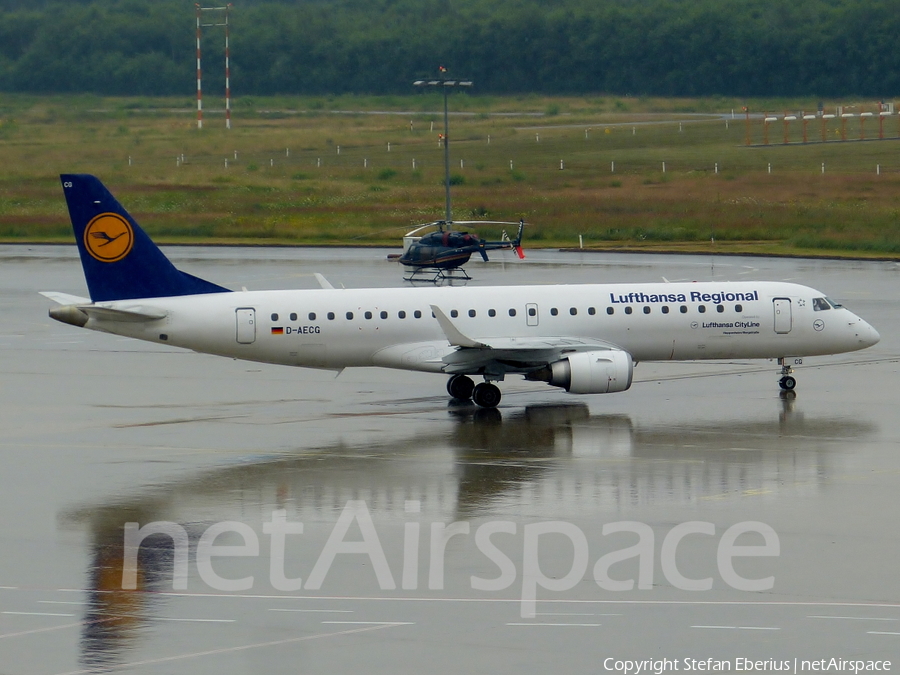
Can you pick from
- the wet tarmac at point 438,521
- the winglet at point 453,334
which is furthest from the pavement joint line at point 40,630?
the winglet at point 453,334

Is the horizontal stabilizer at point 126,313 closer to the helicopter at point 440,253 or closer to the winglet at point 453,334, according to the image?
the winglet at point 453,334

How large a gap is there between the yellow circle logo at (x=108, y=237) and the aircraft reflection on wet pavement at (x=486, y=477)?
947 cm

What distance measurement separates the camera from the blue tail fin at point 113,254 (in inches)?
1601

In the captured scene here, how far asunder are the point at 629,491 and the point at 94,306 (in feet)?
55.8

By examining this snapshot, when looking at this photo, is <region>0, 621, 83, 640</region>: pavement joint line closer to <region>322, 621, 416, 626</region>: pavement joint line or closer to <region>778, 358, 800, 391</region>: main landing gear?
<region>322, 621, 416, 626</region>: pavement joint line

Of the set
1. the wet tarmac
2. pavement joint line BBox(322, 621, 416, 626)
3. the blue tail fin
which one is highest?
the blue tail fin

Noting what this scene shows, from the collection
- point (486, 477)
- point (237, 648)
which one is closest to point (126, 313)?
point (486, 477)

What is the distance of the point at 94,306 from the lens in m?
39.9

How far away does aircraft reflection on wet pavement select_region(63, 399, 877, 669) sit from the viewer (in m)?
27.1

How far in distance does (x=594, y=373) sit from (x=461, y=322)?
14.2ft

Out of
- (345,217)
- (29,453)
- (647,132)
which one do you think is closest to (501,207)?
(345,217)

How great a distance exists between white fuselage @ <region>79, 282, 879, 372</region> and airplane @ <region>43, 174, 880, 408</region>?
3 cm

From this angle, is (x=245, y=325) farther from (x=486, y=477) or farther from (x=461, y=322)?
(x=486, y=477)

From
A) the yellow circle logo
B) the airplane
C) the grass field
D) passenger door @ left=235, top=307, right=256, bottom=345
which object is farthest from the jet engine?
the grass field
